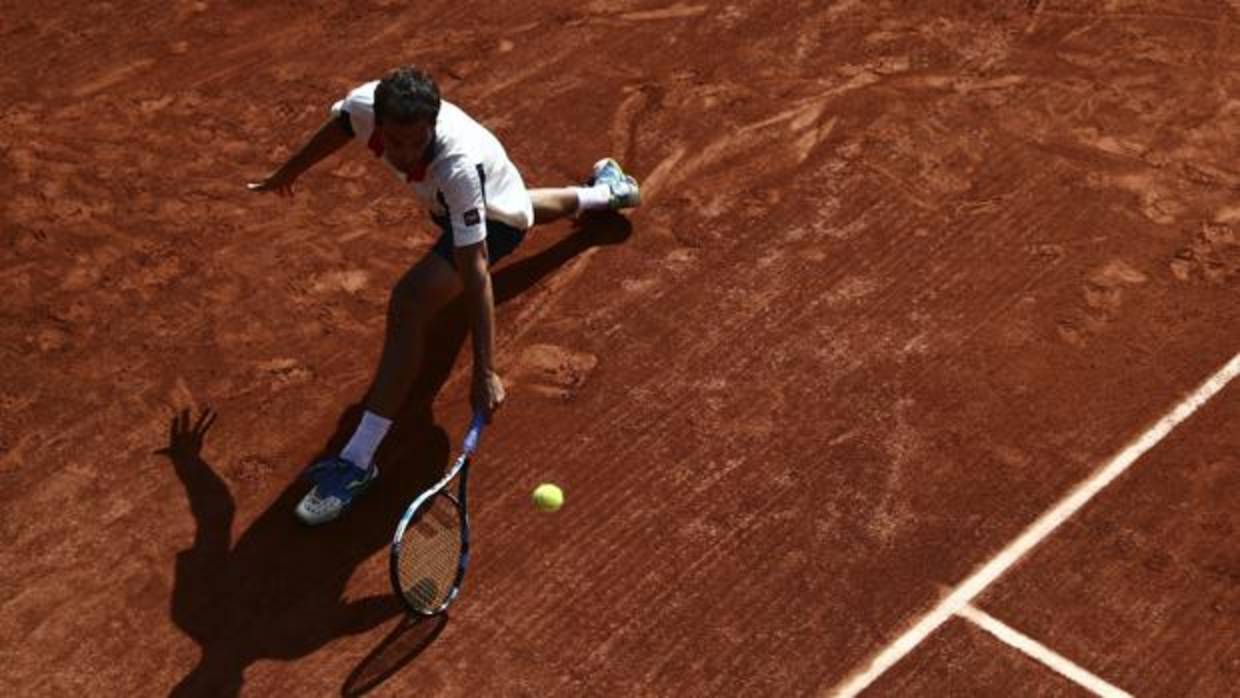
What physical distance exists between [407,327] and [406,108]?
123 cm

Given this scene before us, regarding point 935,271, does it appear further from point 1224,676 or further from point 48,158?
point 48,158

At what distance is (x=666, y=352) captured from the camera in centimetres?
823

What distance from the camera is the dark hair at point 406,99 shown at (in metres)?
6.88

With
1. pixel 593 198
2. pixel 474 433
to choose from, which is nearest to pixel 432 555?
pixel 474 433

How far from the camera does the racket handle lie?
703cm

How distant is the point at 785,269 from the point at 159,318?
343 cm

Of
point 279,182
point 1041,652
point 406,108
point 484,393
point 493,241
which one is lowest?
point 1041,652

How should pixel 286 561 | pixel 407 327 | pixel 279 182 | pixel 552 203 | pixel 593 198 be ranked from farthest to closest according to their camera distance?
pixel 593 198 → pixel 552 203 → pixel 279 182 → pixel 407 327 → pixel 286 561

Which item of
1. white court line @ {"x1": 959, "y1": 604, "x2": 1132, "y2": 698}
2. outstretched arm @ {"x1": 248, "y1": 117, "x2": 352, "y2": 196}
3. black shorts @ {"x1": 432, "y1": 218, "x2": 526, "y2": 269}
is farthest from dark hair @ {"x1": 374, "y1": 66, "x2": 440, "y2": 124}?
white court line @ {"x1": 959, "y1": 604, "x2": 1132, "y2": 698}

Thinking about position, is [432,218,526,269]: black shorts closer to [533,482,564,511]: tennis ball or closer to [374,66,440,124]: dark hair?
[374,66,440,124]: dark hair

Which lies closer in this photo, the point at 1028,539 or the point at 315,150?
the point at 1028,539

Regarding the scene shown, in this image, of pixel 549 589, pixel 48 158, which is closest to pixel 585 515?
pixel 549 589

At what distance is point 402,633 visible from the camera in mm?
7008

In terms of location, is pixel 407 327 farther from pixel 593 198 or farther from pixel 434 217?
pixel 593 198
